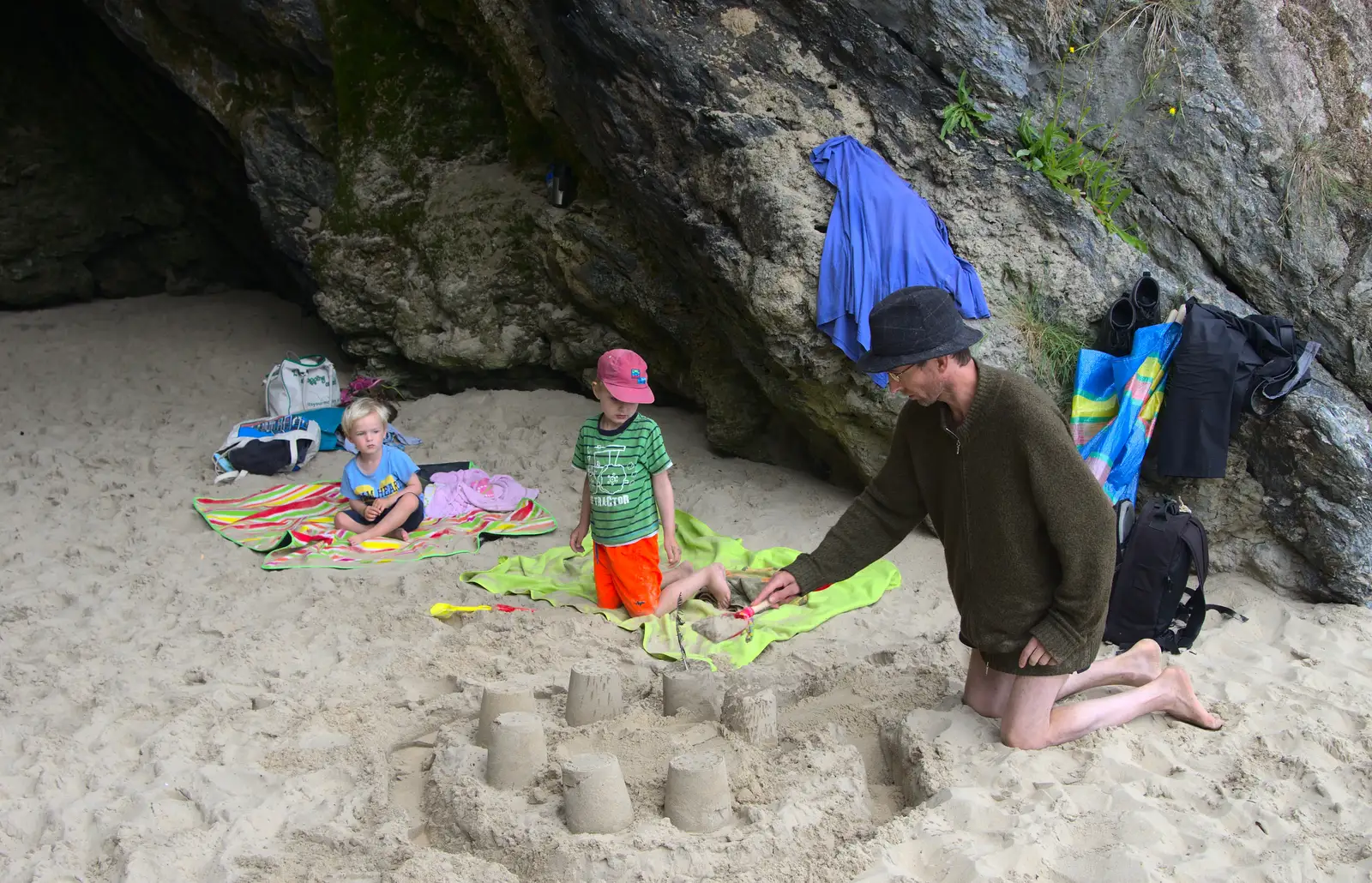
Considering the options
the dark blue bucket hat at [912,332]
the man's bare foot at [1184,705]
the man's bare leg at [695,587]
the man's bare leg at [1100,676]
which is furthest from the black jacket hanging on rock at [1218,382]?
the dark blue bucket hat at [912,332]

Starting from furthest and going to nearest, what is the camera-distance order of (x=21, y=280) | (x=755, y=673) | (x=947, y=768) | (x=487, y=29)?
(x=21, y=280)
(x=487, y=29)
(x=755, y=673)
(x=947, y=768)

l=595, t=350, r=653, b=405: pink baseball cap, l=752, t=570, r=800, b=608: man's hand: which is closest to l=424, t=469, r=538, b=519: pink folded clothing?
l=595, t=350, r=653, b=405: pink baseball cap

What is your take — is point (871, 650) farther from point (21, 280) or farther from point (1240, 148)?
point (21, 280)

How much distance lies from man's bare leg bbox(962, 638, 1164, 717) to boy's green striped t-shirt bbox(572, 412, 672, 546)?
1.78 meters

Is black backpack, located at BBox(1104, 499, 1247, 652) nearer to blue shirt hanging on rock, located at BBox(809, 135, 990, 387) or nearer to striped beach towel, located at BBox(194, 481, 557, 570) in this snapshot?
blue shirt hanging on rock, located at BBox(809, 135, 990, 387)

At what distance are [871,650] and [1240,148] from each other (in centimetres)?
380

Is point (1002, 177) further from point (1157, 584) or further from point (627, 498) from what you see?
point (627, 498)

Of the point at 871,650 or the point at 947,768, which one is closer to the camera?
the point at 947,768

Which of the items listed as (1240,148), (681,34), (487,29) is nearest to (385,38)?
(487,29)

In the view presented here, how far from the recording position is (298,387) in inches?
308

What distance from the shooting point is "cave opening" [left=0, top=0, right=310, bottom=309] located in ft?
33.0

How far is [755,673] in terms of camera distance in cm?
421

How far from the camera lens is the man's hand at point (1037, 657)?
10.2ft

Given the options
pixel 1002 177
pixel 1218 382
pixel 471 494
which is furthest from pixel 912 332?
pixel 471 494
